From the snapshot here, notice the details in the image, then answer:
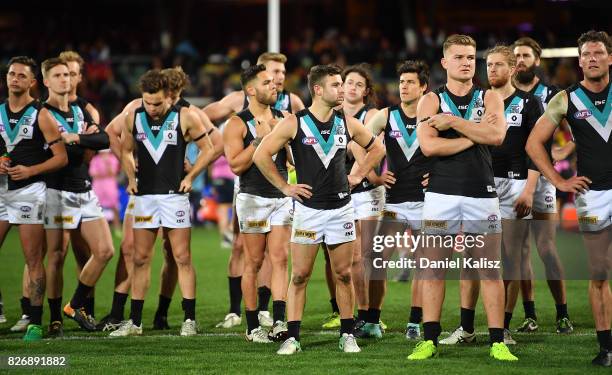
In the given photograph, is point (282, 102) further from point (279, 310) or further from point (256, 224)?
point (279, 310)

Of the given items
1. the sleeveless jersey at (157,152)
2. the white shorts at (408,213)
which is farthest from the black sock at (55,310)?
the white shorts at (408,213)

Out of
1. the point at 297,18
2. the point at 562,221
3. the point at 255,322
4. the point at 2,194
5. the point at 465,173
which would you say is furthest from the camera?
the point at 297,18

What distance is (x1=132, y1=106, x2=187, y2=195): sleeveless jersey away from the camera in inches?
380

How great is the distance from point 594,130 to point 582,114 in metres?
0.16

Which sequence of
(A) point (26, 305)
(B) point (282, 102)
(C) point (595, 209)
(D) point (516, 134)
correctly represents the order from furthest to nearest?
(B) point (282, 102), (A) point (26, 305), (D) point (516, 134), (C) point (595, 209)

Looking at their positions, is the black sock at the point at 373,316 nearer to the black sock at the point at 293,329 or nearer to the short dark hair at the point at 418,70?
the black sock at the point at 293,329

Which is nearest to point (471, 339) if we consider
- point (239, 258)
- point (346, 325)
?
point (346, 325)

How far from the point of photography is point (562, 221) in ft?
65.1

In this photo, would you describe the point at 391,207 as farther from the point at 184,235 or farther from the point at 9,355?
the point at 9,355

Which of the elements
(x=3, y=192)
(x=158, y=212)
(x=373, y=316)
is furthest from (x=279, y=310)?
(x=3, y=192)

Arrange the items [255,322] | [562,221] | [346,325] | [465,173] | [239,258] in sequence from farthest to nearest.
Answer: [562,221] → [239,258] → [255,322] → [346,325] → [465,173]

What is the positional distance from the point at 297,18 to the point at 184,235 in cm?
2352

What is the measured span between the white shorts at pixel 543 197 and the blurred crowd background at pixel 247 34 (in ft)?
34.1

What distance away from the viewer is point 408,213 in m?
9.68
